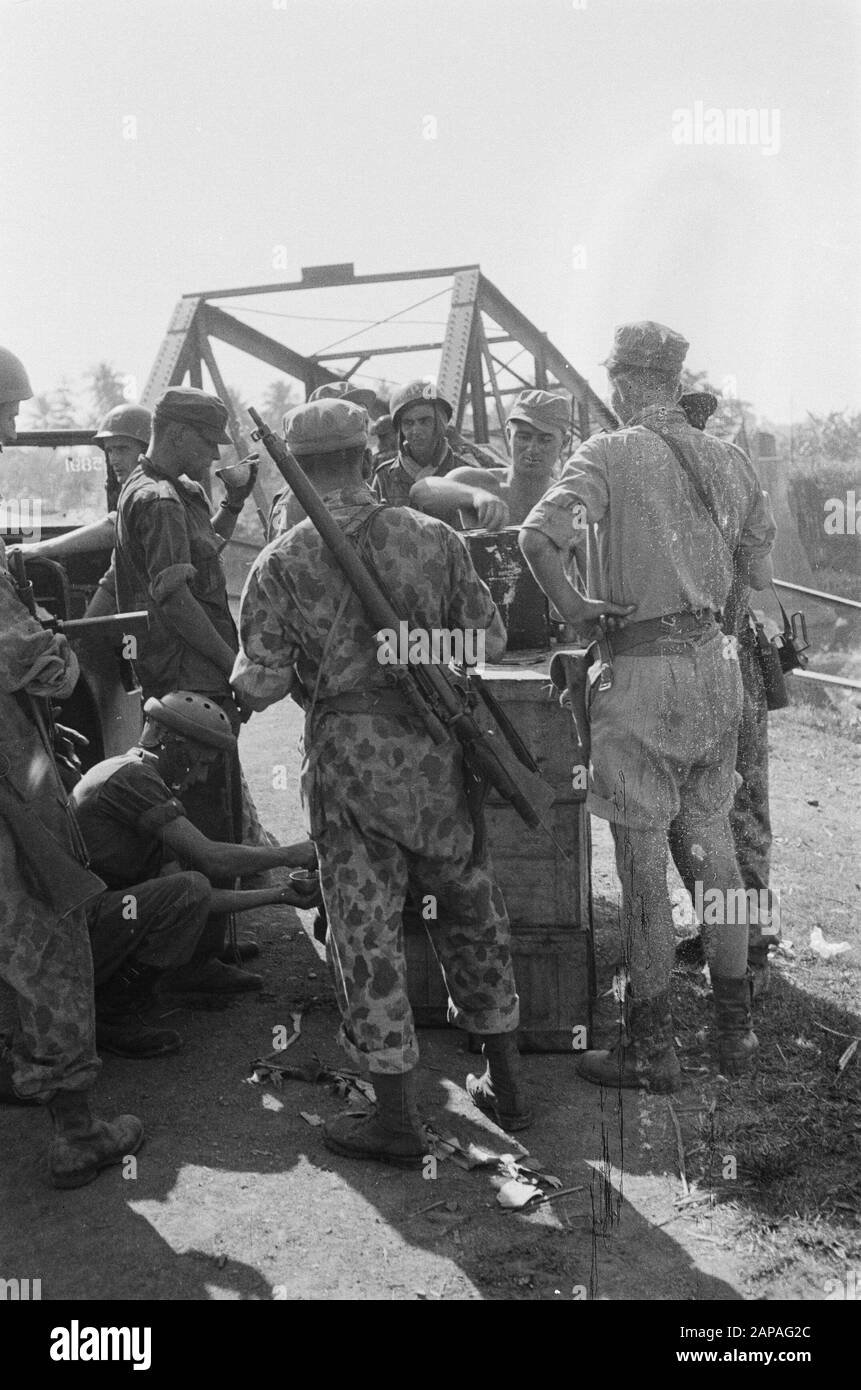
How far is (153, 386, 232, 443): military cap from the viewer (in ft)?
14.3

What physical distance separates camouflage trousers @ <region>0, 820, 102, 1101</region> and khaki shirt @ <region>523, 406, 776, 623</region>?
166 centimetres

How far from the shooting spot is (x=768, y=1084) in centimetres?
356

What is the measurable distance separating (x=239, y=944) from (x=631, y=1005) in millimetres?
1725

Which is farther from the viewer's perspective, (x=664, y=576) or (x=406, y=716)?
(x=664, y=576)

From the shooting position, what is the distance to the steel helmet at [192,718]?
385 centimetres

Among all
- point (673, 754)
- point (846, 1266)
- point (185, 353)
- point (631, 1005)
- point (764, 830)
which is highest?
point (185, 353)

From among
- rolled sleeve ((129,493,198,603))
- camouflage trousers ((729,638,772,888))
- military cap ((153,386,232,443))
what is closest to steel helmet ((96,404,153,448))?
military cap ((153,386,232,443))

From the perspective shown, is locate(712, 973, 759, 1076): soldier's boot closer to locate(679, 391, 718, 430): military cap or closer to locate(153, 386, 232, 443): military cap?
locate(679, 391, 718, 430): military cap

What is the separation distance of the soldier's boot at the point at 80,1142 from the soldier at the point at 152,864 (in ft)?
1.90

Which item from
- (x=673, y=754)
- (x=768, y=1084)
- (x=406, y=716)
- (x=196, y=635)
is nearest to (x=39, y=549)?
(x=196, y=635)

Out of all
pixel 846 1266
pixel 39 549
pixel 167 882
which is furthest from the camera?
pixel 39 549

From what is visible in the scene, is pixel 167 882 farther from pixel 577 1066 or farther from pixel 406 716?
pixel 577 1066

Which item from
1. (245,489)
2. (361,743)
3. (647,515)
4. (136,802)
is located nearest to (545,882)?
(361,743)

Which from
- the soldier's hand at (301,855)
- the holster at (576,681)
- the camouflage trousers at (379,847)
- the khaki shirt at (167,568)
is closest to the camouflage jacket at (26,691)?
the camouflage trousers at (379,847)
